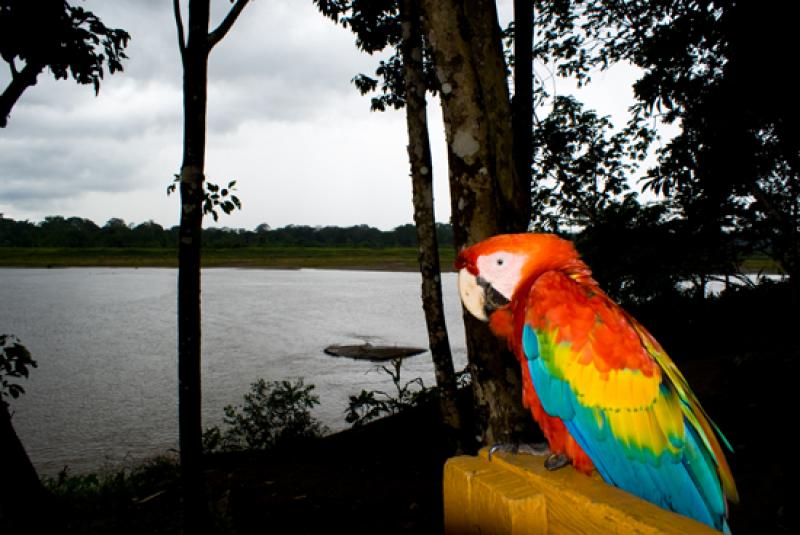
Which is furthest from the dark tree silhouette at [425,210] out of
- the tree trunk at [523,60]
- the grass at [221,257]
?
the grass at [221,257]

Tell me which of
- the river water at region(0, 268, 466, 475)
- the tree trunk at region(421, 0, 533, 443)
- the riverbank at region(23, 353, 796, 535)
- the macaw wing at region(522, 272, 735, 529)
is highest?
the tree trunk at region(421, 0, 533, 443)

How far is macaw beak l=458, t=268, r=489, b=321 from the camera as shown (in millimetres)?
1742

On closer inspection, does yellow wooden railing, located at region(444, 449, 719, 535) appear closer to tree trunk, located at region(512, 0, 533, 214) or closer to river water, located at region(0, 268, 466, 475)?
tree trunk, located at region(512, 0, 533, 214)

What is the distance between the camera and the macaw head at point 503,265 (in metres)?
1.67

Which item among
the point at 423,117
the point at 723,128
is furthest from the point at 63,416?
the point at 723,128

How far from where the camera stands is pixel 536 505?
915 mm

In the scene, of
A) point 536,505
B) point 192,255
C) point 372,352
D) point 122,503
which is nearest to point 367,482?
point 122,503

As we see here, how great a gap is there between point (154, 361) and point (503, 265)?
15742 mm

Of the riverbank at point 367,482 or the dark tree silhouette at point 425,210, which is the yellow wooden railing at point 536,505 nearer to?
the dark tree silhouette at point 425,210

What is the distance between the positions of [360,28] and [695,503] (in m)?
5.17

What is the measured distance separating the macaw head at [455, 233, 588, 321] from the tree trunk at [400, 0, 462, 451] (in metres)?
1.62

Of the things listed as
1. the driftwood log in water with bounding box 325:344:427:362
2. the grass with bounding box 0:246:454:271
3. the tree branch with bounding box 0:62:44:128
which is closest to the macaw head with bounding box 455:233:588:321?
the tree branch with bounding box 0:62:44:128

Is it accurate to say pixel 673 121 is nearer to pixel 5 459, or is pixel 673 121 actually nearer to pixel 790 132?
pixel 790 132

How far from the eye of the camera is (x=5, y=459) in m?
2.84
